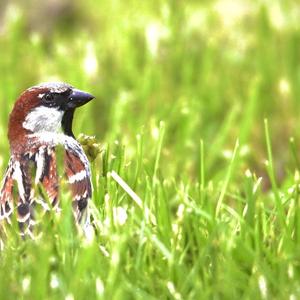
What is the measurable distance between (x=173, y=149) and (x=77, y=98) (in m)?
1.64

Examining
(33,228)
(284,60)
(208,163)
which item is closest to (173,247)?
(33,228)

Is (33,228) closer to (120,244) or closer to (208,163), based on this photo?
(120,244)

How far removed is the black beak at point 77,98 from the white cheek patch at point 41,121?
0.25ft

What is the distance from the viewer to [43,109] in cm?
391

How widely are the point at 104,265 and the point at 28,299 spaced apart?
0.30 meters

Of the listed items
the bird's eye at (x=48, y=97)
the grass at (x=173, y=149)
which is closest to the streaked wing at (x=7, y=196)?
the grass at (x=173, y=149)

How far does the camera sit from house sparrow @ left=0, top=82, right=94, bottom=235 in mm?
3562

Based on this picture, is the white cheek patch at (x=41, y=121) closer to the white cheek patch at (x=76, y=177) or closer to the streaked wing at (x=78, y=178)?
the streaked wing at (x=78, y=178)

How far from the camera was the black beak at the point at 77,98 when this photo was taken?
3.91 m

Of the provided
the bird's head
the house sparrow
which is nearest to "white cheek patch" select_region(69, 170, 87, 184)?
the house sparrow

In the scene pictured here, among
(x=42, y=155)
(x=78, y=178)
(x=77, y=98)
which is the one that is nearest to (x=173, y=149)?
(x=77, y=98)

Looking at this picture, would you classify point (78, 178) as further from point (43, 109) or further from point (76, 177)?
point (43, 109)

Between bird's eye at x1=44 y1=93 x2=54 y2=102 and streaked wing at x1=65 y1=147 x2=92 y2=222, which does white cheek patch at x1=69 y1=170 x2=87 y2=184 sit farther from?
bird's eye at x1=44 y1=93 x2=54 y2=102

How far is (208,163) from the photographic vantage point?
5.43 metres
